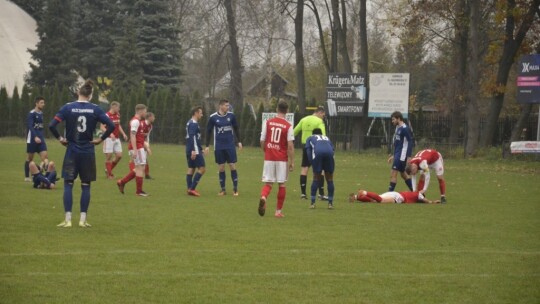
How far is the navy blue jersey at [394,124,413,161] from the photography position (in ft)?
67.4

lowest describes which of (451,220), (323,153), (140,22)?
(451,220)

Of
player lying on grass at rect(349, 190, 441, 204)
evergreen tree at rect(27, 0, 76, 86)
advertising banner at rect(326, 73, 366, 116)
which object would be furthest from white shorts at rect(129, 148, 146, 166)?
evergreen tree at rect(27, 0, 76, 86)

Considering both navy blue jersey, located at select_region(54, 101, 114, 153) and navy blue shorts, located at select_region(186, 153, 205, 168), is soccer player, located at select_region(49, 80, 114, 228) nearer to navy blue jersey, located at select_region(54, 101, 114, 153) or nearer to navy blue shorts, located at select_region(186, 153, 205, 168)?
navy blue jersey, located at select_region(54, 101, 114, 153)

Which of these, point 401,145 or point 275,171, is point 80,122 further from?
point 401,145

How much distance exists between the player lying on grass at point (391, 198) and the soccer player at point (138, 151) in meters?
4.68

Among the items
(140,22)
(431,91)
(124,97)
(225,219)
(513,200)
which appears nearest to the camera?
(225,219)

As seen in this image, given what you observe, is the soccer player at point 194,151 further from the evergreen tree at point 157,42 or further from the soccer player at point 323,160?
the evergreen tree at point 157,42

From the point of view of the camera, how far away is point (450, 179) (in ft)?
94.8

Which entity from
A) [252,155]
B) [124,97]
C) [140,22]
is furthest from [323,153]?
[140,22]

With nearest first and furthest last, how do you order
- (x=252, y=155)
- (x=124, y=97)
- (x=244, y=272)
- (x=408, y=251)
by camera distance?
1. (x=244, y=272)
2. (x=408, y=251)
3. (x=252, y=155)
4. (x=124, y=97)

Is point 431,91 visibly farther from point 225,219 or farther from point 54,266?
point 54,266

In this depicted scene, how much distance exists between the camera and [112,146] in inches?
1040

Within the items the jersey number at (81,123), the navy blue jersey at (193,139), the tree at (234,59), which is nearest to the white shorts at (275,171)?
the jersey number at (81,123)

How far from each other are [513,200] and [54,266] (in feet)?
44.5
